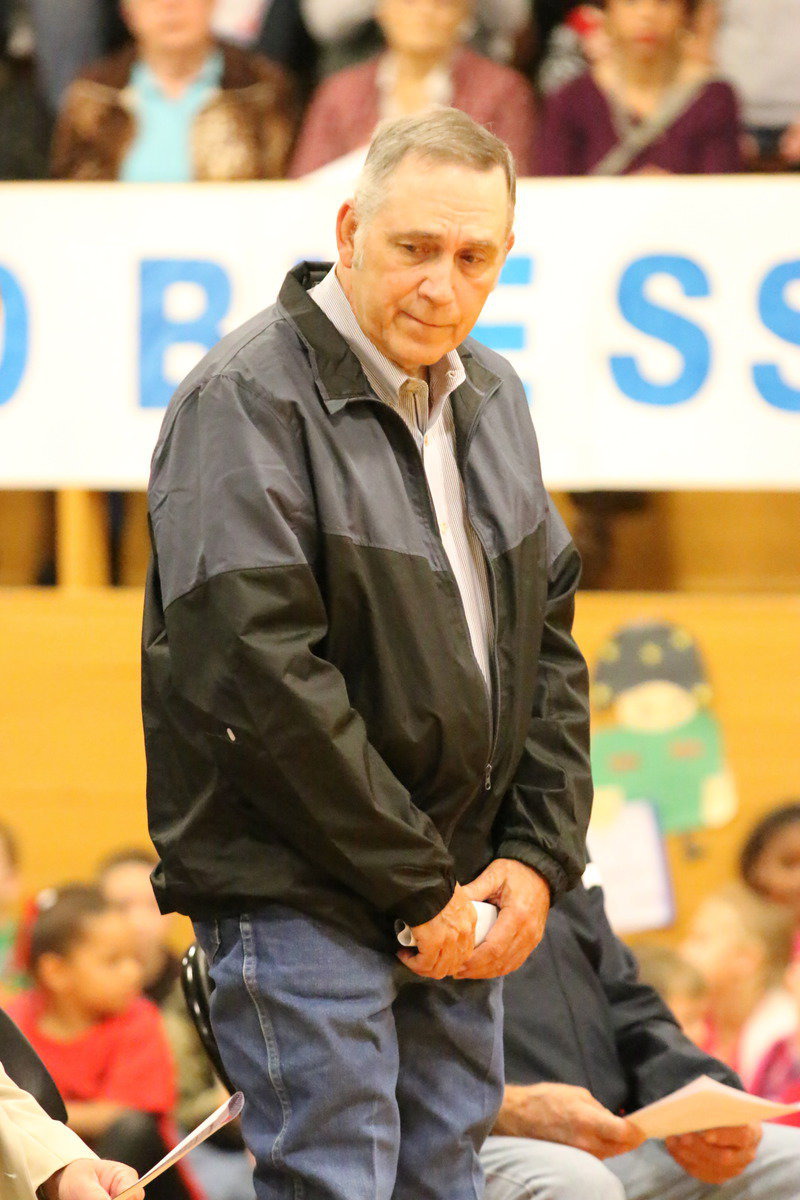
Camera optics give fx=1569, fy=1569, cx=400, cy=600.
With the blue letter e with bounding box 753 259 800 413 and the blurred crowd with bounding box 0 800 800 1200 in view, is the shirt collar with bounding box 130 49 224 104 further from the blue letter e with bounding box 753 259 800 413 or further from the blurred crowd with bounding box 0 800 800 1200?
the blurred crowd with bounding box 0 800 800 1200

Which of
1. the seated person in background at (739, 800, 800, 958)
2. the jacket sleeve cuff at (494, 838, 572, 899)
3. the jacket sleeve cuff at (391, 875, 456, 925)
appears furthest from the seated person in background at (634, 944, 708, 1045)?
the jacket sleeve cuff at (391, 875, 456, 925)

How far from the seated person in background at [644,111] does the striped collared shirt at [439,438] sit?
245cm

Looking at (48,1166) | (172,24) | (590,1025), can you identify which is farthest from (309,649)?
(172,24)

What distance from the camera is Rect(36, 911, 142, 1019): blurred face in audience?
3.53 metres

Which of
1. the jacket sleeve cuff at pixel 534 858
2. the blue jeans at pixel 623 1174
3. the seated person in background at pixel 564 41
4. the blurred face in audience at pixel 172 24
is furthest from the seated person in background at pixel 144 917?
the seated person in background at pixel 564 41

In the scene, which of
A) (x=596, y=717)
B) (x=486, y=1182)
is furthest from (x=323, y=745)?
(x=596, y=717)

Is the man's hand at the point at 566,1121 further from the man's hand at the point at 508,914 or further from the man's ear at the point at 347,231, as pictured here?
the man's ear at the point at 347,231

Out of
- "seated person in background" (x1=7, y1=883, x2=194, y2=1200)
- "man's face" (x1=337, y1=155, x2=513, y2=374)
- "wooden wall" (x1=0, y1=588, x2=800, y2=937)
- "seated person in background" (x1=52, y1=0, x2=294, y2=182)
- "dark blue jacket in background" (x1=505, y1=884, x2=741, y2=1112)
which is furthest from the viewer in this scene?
"seated person in background" (x1=52, y1=0, x2=294, y2=182)

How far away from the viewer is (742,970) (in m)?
3.69

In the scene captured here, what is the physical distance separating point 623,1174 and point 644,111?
9.19 feet

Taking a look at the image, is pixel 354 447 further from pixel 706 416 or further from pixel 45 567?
pixel 45 567

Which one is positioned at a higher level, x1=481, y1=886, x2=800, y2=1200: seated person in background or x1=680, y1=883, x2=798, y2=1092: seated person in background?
x1=481, y1=886, x2=800, y2=1200: seated person in background

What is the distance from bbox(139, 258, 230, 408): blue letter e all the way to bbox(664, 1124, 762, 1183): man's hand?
87.4 inches

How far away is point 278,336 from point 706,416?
2.20 metres
